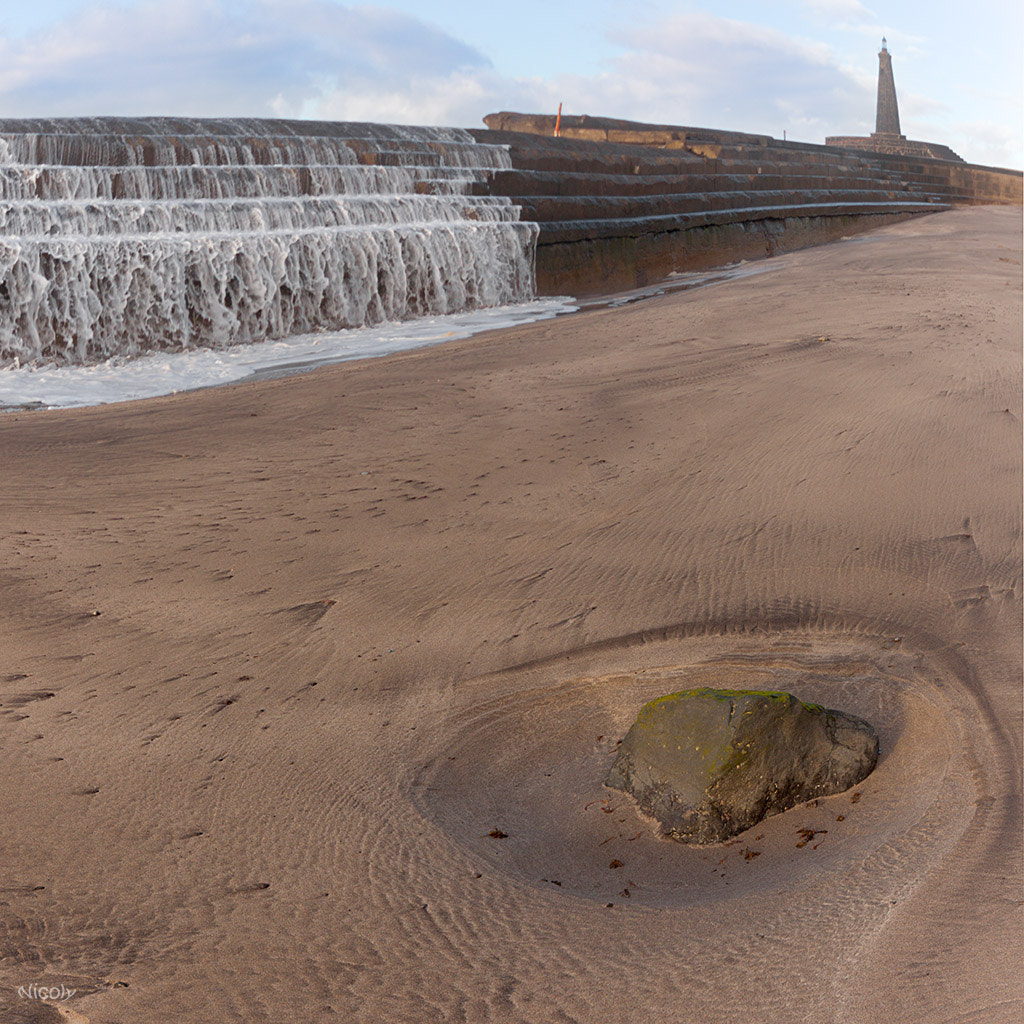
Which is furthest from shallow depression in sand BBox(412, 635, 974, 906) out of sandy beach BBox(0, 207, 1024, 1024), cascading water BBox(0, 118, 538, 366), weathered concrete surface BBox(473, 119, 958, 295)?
weathered concrete surface BBox(473, 119, 958, 295)

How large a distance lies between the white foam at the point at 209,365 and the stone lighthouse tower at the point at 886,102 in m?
40.6

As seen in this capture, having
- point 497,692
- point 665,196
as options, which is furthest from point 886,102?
point 497,692

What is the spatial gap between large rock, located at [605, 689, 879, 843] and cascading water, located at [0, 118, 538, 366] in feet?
29.8

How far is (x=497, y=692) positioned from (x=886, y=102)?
5011 cm

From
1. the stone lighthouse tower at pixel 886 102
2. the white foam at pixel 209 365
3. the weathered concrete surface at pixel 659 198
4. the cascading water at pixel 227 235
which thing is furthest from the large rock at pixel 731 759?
the stone lighthouse tower at pixel 886 102

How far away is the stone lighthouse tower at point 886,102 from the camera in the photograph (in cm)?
4469

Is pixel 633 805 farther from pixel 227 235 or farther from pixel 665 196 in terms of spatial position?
pixel 665 196

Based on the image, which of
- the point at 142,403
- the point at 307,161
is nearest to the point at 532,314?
the point at 307,161

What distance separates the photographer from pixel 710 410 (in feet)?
19.7

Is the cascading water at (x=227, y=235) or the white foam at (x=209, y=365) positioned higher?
the cascading water at (x=227, y=235)

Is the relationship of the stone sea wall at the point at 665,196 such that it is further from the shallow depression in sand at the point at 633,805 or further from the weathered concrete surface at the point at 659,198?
the shallow depression in sand at the point at 633,805

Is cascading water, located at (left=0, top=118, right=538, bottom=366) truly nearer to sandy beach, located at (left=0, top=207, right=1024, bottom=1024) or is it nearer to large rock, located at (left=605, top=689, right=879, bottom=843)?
sandy beach, located at (left=0, top=207, right=1024, bottom=1024)

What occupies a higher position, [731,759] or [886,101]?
[886,101]

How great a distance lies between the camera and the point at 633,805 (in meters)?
2.56
